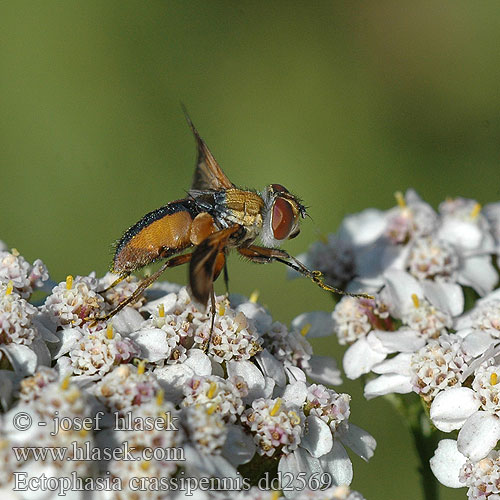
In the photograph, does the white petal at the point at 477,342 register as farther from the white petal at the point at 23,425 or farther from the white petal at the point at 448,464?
the white petal at the point at 23,425

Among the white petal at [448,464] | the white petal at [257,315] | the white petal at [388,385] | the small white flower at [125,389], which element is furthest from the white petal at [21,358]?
the white petal at [448,464]

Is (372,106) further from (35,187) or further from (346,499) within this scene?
(346,499)

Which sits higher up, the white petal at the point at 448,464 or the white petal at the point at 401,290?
the white petal at the point at 401,290

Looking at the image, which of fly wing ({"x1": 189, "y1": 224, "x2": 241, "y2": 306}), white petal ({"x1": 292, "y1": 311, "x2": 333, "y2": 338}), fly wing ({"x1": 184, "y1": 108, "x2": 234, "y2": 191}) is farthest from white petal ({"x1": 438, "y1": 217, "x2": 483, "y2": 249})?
fly wing ({"x1": 189, "y1": 224, "x2": 241, "y2": 306})

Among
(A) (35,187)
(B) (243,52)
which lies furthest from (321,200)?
(A) (35,187)

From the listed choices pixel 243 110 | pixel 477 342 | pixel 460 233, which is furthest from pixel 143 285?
pixel 243 110

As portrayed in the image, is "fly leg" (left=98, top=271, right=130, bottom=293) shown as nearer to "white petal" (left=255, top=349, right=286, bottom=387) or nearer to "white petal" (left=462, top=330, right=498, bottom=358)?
"white petal" (left=255, top=349, right=286, bottom=387)

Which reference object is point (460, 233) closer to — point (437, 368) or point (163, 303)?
point (437, 368)

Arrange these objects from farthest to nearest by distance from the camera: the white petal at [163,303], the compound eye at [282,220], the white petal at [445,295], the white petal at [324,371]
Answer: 1. the white petal at [445,295]
2. the compound eye at [282,220]
3. the white petal at [324,371]
4. the white petal at [163,303]

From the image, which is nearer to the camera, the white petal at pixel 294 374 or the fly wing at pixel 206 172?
the white petal at pixel 294 374
